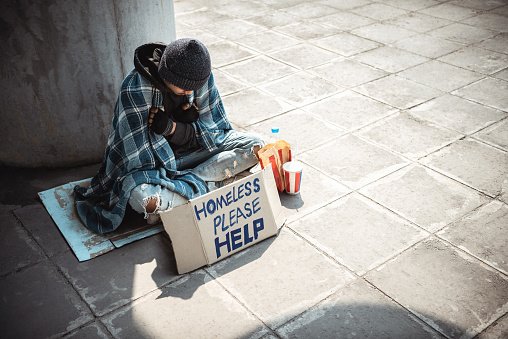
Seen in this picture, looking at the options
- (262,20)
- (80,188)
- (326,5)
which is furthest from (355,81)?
(80,188)

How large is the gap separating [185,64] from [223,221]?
0.98 meters

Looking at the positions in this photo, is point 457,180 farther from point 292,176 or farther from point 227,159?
point 227,159

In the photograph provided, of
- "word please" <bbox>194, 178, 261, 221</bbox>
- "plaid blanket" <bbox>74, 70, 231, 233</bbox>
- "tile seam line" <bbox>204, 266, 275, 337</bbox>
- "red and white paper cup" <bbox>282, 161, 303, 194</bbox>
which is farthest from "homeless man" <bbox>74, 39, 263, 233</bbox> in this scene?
"tile seam line" <bbox>204, 266, 275, 337</bbox>

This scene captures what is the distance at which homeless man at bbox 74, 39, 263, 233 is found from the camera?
10.8ft

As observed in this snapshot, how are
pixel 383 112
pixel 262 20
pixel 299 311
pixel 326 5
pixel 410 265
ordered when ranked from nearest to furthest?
pixel 299 311
pixel 410 265
pixel 383 112
pixel 262 20
pixel 326 5

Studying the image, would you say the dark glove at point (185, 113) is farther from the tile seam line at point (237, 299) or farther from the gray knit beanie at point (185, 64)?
the tile seam line at point (237, 299)

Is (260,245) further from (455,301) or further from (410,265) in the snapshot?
(455,301)

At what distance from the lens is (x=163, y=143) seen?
12.0 feet

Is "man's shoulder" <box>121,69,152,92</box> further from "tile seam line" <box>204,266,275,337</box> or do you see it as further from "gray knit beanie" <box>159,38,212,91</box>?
"tile seam line" <box>204,266,275,337</box>

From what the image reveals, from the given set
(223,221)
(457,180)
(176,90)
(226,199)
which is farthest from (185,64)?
(457,180)

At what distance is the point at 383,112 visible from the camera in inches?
204

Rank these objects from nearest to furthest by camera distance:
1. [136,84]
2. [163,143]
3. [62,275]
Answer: [62,275], [136,84], [163,143]

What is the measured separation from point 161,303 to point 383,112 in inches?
119

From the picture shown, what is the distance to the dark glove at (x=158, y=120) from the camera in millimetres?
3502
